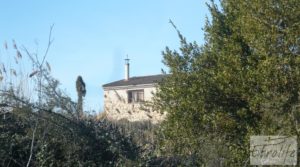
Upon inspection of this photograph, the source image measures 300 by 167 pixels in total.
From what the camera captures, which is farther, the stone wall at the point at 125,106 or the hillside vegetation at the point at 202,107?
the stone wall at the point at 125,106

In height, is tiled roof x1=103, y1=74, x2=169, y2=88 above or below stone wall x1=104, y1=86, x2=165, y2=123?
above

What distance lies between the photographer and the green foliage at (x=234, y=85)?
1130 centimetres

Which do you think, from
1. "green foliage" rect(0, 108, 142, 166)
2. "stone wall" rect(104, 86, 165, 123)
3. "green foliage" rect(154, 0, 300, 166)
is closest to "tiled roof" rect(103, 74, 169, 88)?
"stone wall" rect(104, 86, 165, 123)

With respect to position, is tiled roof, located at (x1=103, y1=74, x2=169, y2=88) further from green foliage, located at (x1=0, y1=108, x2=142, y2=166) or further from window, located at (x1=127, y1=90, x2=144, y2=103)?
green foliage, located at (x1=0, y1=108, x2=142, y2=166)

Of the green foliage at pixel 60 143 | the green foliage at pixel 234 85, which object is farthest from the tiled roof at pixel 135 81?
the green foliage at pixel 60 143

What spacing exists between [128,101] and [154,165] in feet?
94.9

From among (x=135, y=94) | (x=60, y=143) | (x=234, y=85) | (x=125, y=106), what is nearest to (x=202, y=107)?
(x=234, y=85)

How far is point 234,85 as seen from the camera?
1232 centimetres

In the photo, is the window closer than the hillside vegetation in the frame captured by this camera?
No

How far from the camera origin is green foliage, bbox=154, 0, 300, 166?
11.3 metres

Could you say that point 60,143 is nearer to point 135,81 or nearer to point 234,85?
point 234,85

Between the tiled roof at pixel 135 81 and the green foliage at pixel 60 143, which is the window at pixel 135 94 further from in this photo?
the green foliage at pixel 60 143

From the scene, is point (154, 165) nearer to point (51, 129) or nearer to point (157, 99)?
point (51, 129)

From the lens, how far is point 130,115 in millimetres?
32938
